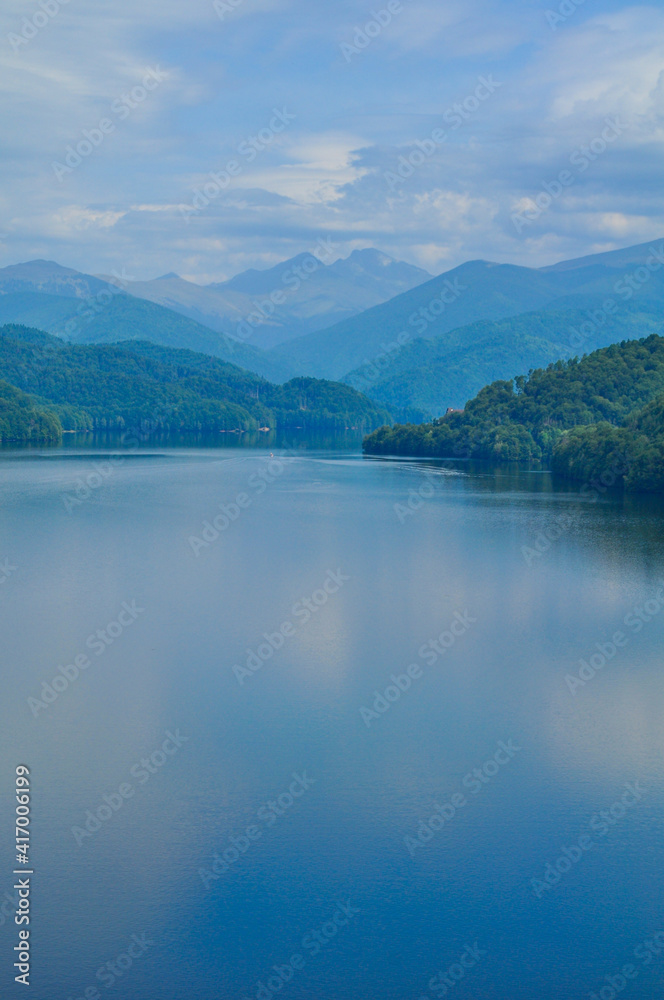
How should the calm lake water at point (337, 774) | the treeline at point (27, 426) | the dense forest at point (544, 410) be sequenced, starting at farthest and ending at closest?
the treeline at point (27, 426)
the dense forest at point (544, 410)
the calm lake water at point (337, 774)

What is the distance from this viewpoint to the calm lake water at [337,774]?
12945 millimetres

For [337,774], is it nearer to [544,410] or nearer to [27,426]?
[544,410]

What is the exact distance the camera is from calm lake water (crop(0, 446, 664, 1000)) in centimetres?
1295

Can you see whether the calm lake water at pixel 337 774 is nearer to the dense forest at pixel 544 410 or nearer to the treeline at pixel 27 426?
the dense forest at pixel 544 410

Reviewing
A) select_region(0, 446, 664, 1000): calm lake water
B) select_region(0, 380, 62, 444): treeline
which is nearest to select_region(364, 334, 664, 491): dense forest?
select_region(0, 446, 664, 1000): calm lake water

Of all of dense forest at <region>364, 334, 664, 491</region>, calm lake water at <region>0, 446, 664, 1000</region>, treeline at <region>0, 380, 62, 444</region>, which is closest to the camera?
calm lake water at <region>0, 446, 664, 1000</region>

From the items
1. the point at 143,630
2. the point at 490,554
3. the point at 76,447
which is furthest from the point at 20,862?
the point at 76,447

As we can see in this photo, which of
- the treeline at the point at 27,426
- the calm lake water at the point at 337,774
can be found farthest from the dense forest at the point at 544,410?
the treeline at the point at 27,426

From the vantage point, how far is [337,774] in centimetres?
1817

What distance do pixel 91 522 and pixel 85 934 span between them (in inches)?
1533

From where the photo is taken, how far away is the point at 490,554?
42344mm

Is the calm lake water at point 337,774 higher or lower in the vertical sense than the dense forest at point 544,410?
lower

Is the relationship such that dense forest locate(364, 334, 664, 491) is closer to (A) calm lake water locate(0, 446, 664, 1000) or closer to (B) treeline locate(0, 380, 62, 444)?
(A) calm lake water locate(0, 446, 664, 1000)

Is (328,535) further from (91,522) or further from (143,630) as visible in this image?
(143,630)
